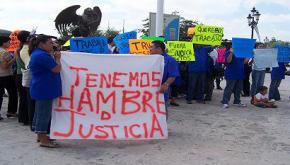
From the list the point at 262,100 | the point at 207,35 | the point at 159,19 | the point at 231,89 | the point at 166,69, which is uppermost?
the point at 159,19

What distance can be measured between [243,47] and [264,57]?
3.94 feet

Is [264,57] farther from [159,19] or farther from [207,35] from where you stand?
[159,19]

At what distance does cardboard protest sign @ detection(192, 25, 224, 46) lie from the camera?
36.7 ft

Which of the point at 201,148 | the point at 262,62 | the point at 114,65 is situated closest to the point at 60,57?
the point at 114,65

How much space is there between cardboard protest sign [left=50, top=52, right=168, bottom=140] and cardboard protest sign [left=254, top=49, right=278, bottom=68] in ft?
19.4

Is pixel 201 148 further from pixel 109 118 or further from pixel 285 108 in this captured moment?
pixel 285 108

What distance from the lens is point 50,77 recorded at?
6.39 metres

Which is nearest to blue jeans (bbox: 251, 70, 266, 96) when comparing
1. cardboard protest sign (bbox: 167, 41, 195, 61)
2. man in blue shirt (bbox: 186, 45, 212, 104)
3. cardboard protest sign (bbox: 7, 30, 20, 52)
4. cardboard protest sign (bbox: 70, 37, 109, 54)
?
man in blue shirt (bbox: 186, 45, 212, 104)

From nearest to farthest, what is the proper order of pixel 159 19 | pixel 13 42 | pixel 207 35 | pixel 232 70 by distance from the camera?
pixel 13 42
pixel 207 35
pixel 232 70
pixel 159 19

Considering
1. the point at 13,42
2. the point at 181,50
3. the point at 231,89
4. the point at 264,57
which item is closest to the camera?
the point at 13,42

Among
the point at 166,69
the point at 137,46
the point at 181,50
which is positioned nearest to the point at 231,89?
the point at 181,50

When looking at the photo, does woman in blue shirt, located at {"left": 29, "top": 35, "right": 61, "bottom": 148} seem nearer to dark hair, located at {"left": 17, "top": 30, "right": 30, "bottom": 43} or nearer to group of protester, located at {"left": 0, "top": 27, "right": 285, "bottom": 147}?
group of protester, located at {"left": 0, "top": 27, "right": 285, "bottom": 147}

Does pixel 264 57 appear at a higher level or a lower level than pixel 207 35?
lower

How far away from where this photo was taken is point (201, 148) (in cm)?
684
